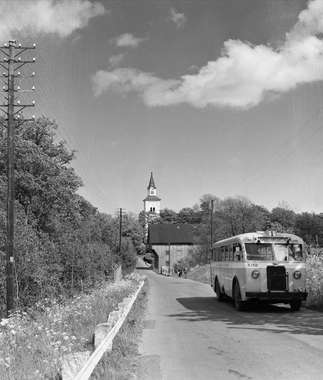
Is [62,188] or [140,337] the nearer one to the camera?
[140,337]

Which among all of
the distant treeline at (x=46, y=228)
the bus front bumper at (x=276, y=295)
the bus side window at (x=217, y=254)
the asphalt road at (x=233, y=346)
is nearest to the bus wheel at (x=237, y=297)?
the bus front bumper at (x=276, y=295)

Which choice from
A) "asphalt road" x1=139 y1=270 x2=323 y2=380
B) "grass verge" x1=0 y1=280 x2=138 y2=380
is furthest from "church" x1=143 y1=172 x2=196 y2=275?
"grass verge" x1=0 y1=280 x2=138 y2=380

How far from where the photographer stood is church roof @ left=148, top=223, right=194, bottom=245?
462 ft

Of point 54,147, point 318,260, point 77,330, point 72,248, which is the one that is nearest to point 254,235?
point 318,260

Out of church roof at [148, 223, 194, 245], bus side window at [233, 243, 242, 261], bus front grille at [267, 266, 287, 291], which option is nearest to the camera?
bus front grille at [267, 266, 287, 291]

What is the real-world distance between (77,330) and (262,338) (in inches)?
165

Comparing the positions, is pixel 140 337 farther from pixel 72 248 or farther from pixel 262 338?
pixel 72 248

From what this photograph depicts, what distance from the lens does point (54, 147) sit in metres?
47.2

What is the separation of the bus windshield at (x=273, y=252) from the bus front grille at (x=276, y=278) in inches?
18.0

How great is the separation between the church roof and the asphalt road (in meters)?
122

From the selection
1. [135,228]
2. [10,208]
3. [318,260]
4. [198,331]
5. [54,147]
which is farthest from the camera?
[135,228]

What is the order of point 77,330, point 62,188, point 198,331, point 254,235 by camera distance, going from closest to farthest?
point 77,330
point 198,331
point 254,235
point 62,188

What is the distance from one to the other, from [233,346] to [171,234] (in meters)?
131

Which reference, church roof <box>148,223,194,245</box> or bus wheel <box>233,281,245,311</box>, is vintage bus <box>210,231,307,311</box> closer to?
bus wheel <box>233,281,245,311</box>
